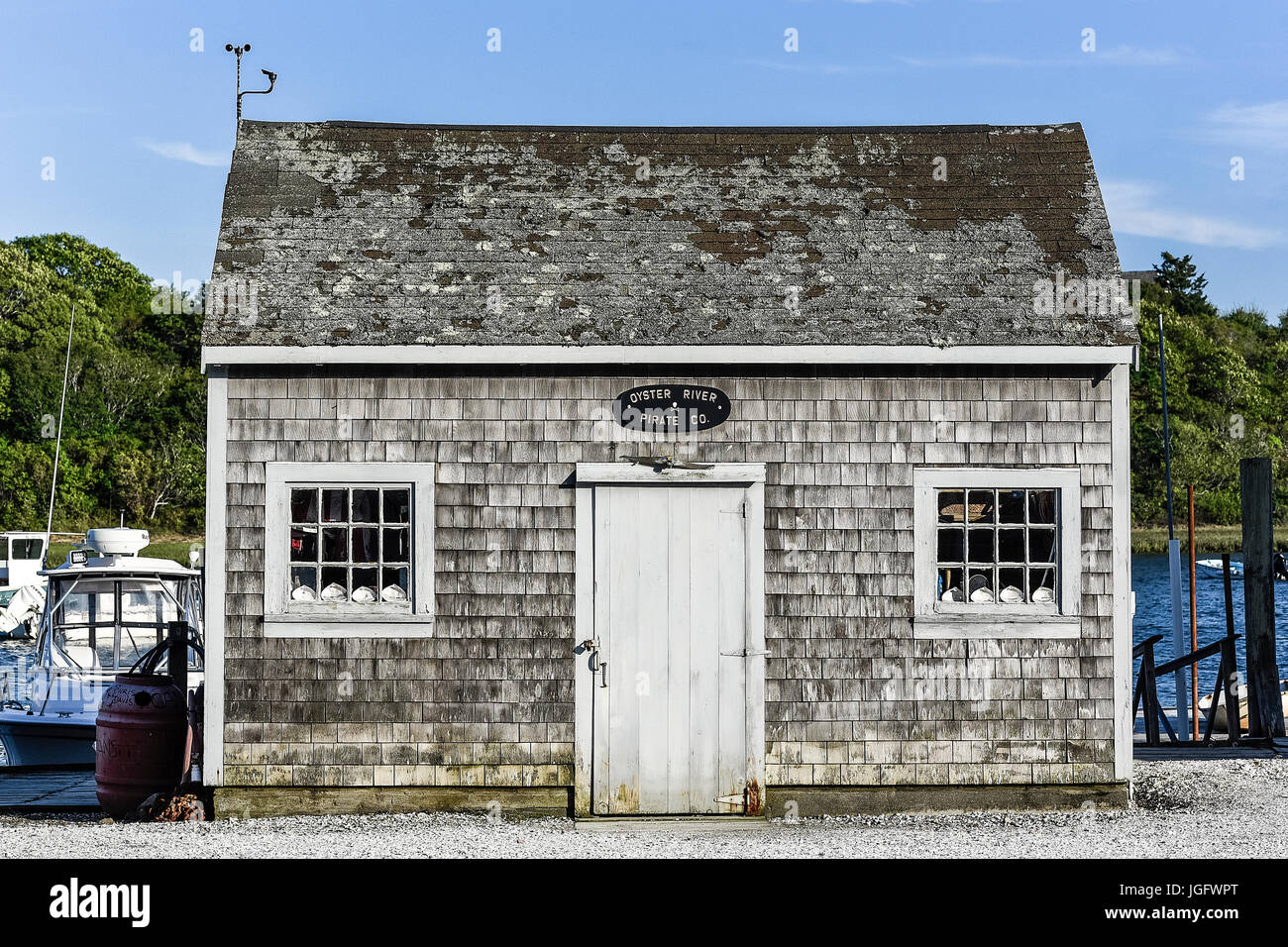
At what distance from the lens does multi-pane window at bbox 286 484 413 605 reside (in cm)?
906

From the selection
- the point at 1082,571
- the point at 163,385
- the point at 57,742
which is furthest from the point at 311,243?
the point at 163,385

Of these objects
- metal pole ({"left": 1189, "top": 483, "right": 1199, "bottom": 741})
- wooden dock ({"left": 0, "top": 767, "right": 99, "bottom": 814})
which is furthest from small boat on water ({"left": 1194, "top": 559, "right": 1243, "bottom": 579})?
wooden dock ({"left": 0, "top": 767, "right": 99, "bottom": 814})

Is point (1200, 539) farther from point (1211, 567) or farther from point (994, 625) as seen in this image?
point (994, 625)

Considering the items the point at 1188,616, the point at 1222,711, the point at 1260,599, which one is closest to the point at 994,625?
the point at 1260,599

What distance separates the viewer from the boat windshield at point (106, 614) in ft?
50.0

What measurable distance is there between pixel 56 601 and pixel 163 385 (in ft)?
132

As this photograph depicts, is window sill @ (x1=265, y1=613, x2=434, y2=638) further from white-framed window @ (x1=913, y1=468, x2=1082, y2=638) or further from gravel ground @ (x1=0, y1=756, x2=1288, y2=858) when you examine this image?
white-framed window @ (x1=913, y1=468, x2=1082, y2=638)

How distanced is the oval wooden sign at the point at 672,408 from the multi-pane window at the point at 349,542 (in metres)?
1.59

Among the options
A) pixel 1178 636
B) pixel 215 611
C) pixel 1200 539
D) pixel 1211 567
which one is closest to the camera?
pixel 215 611

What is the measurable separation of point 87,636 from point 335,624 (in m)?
8.22

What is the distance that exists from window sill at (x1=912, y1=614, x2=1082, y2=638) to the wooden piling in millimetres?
3606

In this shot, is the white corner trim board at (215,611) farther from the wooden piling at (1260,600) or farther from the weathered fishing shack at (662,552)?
the wooden piling at (1260,600)

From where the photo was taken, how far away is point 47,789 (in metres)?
11.6

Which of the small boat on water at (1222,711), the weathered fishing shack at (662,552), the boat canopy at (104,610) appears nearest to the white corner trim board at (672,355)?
the weathered fishing shack at (662,552)
